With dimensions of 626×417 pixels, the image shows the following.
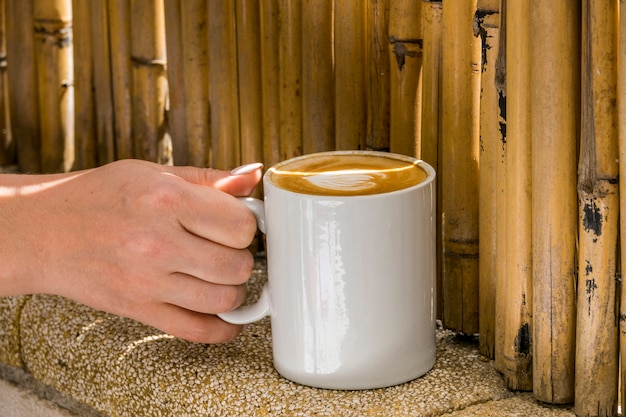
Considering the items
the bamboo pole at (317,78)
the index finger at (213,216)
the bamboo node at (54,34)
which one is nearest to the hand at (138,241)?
→ the index finger at (213,216)

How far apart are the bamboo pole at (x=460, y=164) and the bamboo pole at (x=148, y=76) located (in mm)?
320

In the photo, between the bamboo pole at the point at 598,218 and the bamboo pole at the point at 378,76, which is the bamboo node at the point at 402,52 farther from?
the bamboo pole at the point at 598,218

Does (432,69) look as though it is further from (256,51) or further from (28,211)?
(28,211)

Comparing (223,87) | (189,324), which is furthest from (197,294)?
(223,87)

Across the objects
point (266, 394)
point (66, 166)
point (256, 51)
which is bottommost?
point (266, 394)

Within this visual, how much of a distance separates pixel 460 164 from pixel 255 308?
16 cm

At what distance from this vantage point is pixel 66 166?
104 cm

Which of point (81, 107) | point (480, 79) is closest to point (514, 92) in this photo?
point (480, 79)

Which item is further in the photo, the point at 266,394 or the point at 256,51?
the point at 256,51

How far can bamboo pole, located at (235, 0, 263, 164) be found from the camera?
83 cm

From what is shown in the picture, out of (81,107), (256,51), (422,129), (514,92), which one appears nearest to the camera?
(514,92)

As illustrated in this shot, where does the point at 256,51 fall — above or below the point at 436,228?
above

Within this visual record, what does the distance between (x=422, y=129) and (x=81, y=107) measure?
1.30 feet

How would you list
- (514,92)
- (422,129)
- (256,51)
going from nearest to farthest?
(514,92)
(422,129)
(256,51)
